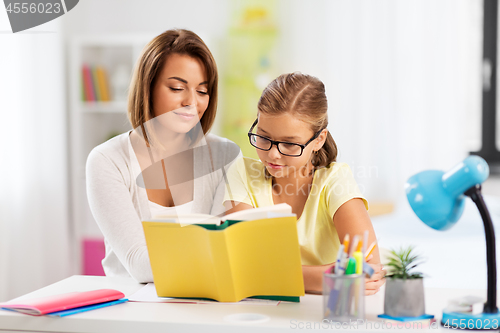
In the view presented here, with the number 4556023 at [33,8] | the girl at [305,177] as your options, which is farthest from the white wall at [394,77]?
the girl at [305,177]

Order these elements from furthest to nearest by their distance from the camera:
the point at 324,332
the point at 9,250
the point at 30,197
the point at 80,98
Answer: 1. the point at 80,98
2. the point at 30,197
3. the point at 9,250
4. the point at 324,332

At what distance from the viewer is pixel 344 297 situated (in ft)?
2.77

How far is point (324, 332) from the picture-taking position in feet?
2.72

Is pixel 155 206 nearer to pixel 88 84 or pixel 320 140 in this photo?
pixel 320 140

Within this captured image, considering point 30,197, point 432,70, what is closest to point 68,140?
point 30,197

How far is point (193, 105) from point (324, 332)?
79cm

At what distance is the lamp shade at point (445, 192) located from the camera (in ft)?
2.69

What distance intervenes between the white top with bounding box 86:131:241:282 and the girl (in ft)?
0.49

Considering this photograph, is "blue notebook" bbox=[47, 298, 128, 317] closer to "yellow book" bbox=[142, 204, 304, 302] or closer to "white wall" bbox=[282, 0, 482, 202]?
"yellow book" bbox=[142, 204, 304, 302]

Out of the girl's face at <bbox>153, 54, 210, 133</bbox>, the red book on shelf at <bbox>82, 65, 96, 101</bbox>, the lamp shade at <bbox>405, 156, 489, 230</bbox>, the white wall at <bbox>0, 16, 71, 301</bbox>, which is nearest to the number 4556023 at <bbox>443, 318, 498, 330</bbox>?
the lamp shade at <bbox>405, 156, 489, 230</bbox>

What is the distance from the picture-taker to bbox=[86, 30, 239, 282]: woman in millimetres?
1330

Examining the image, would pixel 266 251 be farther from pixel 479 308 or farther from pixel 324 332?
pixel 479 308

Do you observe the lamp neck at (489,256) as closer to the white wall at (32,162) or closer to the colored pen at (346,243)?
the colored pen at (346,243)

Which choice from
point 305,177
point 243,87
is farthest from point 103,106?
point 305,177
